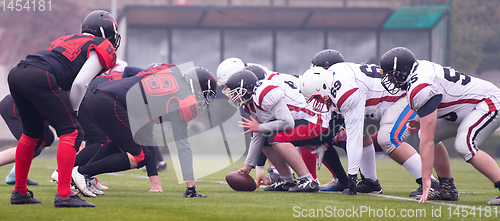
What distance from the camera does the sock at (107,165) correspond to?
476cm

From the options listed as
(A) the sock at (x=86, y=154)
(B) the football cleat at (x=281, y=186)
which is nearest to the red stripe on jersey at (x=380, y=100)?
(B) the football cleat at (x=281, y=186)

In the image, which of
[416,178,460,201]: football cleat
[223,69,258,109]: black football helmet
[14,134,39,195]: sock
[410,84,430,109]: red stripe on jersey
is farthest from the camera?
[223,69,258,109]: black football helmet

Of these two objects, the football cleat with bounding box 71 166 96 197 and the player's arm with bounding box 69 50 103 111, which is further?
the football cleat with bounding box 71 166 96 197

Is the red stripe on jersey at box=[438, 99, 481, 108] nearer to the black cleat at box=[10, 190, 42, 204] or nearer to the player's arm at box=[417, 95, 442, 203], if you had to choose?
the player's arm at box=[417, 95, 442, 203]

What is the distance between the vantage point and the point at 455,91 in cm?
470

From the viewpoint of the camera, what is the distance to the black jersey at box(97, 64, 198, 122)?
477 centimetres

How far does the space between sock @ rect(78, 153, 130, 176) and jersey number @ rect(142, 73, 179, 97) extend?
2.17ft

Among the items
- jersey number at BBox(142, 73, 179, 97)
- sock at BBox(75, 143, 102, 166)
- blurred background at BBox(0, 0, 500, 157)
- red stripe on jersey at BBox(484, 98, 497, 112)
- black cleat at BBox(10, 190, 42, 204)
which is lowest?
blurred background at BBox(0, 0, 500, 157)

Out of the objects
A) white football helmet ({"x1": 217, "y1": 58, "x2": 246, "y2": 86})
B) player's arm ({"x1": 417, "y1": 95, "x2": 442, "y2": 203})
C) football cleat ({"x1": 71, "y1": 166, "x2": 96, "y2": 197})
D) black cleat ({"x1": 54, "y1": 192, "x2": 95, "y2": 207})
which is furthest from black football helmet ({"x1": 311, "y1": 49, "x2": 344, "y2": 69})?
black cleat ({"x1": 54, "y1": 192, "x2": 95, "y2": 207})

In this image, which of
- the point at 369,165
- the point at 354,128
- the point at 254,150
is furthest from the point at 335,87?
the point at 254,150

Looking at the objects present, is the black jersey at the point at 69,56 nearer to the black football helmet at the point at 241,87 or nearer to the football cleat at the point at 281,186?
the black football helmet at the point at 241,87

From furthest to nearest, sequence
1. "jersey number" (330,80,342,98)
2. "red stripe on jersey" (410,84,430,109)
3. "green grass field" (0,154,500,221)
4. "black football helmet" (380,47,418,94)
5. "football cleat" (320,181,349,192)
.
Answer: "football cleat" (320,181,349,192) → "jersey number" (330,80,342,98) → "black football helmet" (380,47,418,94) → "red stripe on jersey" (410,84,430,109) → "green grass field" (0,154,500,221)

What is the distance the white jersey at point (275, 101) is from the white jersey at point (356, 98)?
611 millimetres

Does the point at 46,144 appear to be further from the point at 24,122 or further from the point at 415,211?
the point at 415,211
